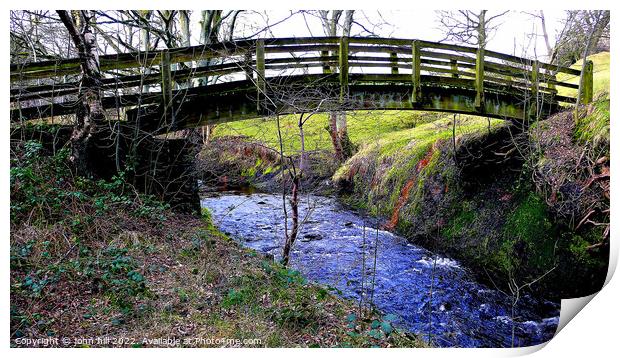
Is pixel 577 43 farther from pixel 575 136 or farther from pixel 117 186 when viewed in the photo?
pixel 117 186

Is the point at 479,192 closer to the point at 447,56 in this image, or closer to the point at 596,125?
the point at 596,125

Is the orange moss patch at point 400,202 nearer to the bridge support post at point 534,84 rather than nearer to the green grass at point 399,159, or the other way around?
the green grass at point 399,159

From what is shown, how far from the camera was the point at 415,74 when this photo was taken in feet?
24.0

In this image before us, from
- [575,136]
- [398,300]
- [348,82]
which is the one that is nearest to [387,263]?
[398,300]

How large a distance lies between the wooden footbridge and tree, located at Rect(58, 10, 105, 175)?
13 cm

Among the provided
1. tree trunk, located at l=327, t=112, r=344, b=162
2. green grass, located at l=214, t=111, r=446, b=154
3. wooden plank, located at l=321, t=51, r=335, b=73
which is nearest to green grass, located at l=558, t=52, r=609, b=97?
green grass, located at l=214, t=111, r=446, b=154

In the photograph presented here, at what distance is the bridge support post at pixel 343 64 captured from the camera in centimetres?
689

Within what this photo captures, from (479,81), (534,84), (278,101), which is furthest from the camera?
(479,81)

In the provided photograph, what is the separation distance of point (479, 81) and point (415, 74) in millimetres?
1305

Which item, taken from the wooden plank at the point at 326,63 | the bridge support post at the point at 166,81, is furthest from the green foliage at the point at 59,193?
the wooden plank at the point at 326,63

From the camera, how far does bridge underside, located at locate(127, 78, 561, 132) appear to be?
652 cm

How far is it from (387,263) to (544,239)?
2.62 m

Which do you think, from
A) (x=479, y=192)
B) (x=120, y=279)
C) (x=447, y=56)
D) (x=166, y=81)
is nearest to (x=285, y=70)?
(x=166, y=81)

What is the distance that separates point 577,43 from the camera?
647cm
